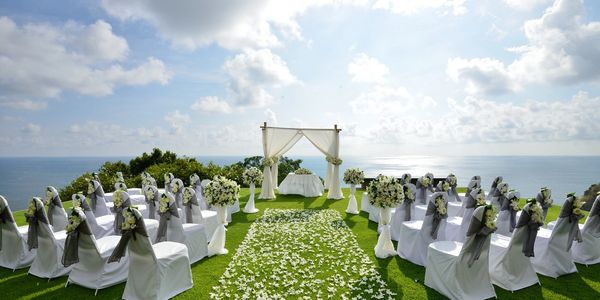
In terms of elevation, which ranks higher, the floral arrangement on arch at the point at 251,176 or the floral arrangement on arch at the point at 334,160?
the floral arrangement on arch at the point at 334,160

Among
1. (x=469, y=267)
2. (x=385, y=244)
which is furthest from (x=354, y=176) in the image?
(x=469, y=267)

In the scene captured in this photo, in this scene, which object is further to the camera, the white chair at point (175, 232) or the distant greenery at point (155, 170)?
the distant greenery at point (155, 170)

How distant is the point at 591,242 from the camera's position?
5855mm

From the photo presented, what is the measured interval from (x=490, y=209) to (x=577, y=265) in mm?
3537

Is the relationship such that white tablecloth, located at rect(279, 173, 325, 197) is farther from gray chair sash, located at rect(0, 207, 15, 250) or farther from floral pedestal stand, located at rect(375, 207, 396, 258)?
gray chair sash, located at rect(0, 207, 15, 250)

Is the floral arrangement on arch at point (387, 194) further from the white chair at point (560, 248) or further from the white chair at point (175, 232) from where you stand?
the white chair at point (175, 232)

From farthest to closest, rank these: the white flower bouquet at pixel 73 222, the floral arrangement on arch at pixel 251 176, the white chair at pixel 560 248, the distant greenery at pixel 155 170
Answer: the distant greenery at pixel 155 170, the floral arrangement on arch at pixel 251 176, the white chair at pixel 560 248, the white flower bouquet at pixel 73 222

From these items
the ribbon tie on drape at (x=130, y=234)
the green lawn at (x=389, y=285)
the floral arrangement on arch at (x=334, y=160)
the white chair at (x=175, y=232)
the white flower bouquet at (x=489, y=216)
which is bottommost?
the green lawn at (x=389, y=285)

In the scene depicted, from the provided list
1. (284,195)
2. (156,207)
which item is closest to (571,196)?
(156,207)

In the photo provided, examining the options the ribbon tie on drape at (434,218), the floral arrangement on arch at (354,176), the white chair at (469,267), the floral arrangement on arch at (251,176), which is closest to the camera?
the white chair at (469,267)

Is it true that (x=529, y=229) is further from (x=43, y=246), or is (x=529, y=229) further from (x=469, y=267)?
(x=43, y=246)

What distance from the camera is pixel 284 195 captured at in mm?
14367

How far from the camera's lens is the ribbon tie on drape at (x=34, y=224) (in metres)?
5.12

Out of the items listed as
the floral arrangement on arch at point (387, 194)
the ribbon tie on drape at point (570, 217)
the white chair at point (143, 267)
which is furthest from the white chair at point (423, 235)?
the white chair at point (143, 267)
